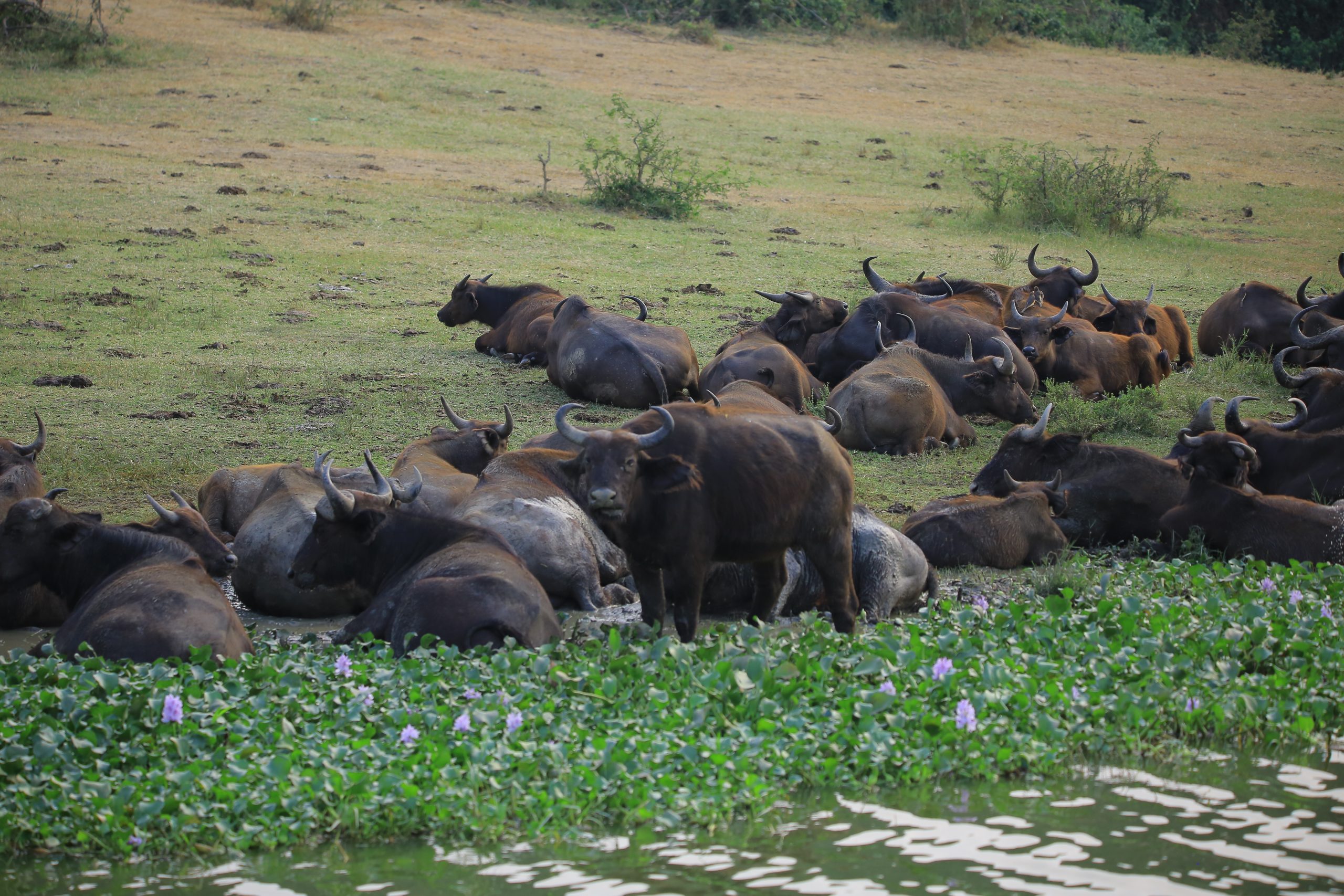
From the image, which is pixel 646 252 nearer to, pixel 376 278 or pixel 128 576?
pixel 376 278

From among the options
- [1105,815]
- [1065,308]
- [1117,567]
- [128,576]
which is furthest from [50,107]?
[1105,815]

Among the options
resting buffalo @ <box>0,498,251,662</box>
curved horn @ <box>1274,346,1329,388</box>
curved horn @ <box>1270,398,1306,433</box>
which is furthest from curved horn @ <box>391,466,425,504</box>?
curved horn @ <box>1274,346,1329,388</box>

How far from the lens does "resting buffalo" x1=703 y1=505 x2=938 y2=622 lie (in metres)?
7.99

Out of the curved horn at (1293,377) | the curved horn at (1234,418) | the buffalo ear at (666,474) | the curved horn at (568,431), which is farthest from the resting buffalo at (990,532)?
the curved horn at (1293,377)

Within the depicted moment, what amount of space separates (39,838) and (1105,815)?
12.1ft

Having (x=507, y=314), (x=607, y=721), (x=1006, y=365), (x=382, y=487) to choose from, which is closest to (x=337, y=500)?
(x=382, y=487)

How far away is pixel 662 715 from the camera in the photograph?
5.70 meters

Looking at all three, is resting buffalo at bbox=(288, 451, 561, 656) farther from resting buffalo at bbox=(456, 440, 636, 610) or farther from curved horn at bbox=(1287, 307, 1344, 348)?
curved horn at bbox=(1287, 307, 1344, 348)

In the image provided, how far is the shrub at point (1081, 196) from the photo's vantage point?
21812mm

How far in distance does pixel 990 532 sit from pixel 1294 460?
2.38m

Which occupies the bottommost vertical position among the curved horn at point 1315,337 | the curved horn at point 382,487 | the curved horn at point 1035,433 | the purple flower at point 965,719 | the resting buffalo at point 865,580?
the resting buffalo at point 865,580

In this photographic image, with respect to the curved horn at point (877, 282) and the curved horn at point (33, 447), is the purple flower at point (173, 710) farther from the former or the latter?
the curved horn at point (877, 282)

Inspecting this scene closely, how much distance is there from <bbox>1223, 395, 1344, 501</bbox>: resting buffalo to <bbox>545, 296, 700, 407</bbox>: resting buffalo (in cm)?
450

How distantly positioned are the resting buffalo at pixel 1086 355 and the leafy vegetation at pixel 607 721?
6.69 meters
